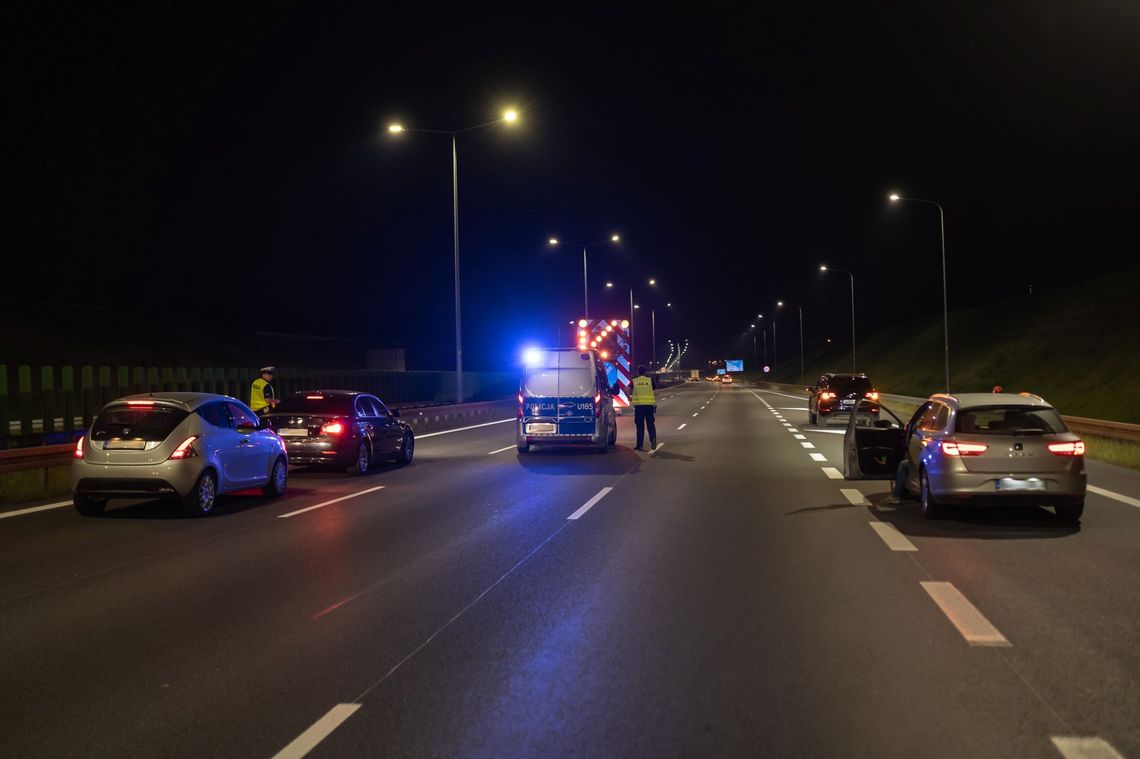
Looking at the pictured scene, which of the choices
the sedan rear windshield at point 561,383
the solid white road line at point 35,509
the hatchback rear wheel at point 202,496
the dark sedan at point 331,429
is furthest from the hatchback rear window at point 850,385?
the solid white road line at point 35,509

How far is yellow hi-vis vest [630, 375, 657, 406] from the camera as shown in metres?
22.0

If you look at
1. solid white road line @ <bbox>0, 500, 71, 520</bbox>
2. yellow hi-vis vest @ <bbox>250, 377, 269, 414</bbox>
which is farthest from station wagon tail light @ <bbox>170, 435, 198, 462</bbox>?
yellow hi-vis vest @ <bbox>250, 377, 269, 414</bbox>

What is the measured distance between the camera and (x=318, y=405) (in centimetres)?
1762

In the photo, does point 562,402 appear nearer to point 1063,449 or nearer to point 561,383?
point 561,383

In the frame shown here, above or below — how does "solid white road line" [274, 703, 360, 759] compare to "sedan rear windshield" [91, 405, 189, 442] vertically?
below

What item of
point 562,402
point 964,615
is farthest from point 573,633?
point 562,402

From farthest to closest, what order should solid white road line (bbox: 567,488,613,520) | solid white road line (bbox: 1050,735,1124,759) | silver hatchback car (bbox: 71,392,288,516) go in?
solid white road line (bbox: 567,488,613,520)
silver hatchback car (bbox: 71,392,288,516)
solid white road line (bbox: 1050,735,1124,759)

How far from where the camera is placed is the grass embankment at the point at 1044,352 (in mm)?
49312

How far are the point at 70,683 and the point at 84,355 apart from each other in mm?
52531

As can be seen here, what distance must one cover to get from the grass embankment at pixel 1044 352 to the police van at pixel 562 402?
1111 centimetres

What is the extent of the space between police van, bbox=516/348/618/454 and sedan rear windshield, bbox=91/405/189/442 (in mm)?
9502

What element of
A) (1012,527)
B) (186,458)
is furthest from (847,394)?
(186,458)

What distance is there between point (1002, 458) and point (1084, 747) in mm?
6757

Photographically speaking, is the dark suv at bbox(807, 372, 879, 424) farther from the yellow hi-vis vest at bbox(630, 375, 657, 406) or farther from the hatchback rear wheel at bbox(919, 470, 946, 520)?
the hatchback rear wheel at bbox(919, 470, 946, 520)
